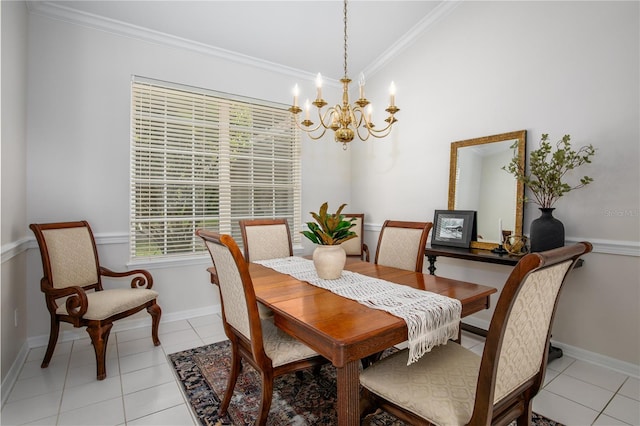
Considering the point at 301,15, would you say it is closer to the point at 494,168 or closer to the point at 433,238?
the point at 494,168

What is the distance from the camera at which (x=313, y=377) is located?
218cm

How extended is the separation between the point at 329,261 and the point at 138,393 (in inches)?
58.6

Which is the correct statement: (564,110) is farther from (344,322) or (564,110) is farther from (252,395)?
(252,395)

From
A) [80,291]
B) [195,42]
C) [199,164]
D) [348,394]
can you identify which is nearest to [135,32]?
[195,42]

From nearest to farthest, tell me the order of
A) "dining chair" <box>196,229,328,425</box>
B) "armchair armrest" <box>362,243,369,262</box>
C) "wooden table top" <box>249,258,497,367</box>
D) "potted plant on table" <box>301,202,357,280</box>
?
1. "wooden table top" <box>249,258,497,367</box>
2. "dining chair" <box>196,229,328,425</box>
3. "potted plant on table" <box>301,202,357,280</box>
4. "armchair armrest" <box>362,243,369,262</box>

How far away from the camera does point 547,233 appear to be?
88.3 inches

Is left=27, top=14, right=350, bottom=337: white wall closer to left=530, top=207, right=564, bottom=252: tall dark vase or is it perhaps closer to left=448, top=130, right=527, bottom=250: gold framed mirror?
left=448, top=130, right=527, bottom=250: gold framed mirror

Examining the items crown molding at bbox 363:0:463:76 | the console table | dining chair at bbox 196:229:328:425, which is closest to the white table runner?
dining chair at bbox 196:229:328:425

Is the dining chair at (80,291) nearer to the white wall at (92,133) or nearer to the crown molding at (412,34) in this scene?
the white wall at (92,133)

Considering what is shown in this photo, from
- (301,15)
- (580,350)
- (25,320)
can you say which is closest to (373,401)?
(580,350)

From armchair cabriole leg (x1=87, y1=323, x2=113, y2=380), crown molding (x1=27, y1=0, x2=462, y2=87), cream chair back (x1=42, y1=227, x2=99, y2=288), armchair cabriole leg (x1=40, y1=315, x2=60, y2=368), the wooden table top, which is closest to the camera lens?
the wooden table top

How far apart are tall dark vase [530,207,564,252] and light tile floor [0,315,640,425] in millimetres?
885

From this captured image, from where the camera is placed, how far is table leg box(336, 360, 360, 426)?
1191 mm

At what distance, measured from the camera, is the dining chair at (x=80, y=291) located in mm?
2197
